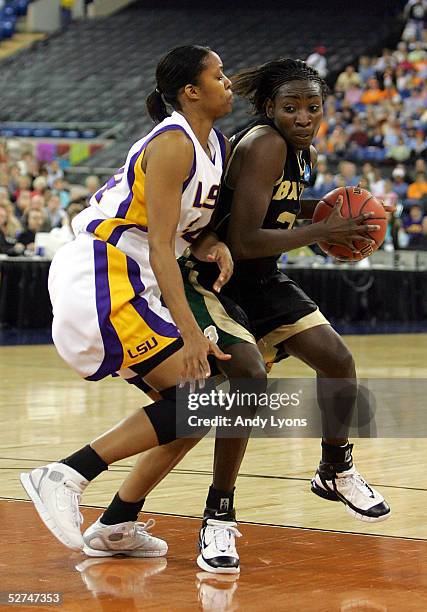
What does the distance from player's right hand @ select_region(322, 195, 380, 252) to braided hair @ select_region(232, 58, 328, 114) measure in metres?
0.51

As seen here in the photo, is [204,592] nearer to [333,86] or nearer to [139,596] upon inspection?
[139,596]

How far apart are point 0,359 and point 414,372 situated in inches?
140

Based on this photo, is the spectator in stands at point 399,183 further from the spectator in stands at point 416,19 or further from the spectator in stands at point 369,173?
the spectator in stands at point 416,19

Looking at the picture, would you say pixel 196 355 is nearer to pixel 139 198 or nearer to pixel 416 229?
pixel 139 198

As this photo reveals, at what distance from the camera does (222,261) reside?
4012mm

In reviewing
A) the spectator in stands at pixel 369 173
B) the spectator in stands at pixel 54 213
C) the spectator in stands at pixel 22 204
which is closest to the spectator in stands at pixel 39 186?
the spectator in stands at pixel 22 204

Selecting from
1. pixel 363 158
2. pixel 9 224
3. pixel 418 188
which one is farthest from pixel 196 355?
pixel 363 158

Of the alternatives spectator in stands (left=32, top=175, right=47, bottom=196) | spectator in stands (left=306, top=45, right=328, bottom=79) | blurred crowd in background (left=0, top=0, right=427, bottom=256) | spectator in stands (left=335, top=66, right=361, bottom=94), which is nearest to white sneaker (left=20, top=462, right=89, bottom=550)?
blurred crowd in background (left=0, top=0, right=427, bottom=256)

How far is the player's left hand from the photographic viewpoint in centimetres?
398

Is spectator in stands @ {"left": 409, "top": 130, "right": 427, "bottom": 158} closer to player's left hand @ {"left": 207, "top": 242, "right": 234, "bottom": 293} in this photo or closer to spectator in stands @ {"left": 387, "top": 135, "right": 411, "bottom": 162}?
spectator in stands @ {"left": 387, "top": 135, "right": 411, "bottom": 162}

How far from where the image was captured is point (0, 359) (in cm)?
1088

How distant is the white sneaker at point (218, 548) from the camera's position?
3764mm

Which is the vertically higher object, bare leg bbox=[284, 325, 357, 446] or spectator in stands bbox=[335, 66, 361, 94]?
bare leg bbox=[284, 325, 357, 446]

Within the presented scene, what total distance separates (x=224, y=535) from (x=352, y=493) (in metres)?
0.74
